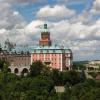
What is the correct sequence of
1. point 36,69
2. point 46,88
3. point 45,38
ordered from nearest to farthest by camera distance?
point 46,88 → point 36,69 → point 45,38

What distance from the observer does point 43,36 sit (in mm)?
122312

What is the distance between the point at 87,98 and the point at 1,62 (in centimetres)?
5883

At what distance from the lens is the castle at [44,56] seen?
11181 cm

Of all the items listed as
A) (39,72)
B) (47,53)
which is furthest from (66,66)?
(39,72)

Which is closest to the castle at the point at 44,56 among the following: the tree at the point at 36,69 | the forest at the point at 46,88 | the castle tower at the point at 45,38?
the castle tower at the point at 45,38

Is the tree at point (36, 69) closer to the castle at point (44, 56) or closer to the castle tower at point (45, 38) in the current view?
the castle at point (44, 56)

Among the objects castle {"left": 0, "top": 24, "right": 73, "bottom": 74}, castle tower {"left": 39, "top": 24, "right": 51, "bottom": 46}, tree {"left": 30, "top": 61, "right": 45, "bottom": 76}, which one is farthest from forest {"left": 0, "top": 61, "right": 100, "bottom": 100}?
castle tower {"left": 39, "top": 24, "right": 51, "bottom": 46}

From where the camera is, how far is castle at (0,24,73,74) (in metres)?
112

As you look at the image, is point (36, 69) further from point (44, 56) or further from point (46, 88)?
point (46, 88)

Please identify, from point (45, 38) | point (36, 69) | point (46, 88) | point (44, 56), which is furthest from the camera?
point (45, 38)

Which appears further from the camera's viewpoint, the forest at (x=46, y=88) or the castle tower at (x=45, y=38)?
the castle tower at (x=45, y=38)

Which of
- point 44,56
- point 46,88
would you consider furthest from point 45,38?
point 46,88

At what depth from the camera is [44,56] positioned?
11350 centimetres

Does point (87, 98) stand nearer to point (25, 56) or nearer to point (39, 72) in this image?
point (39, 72)
